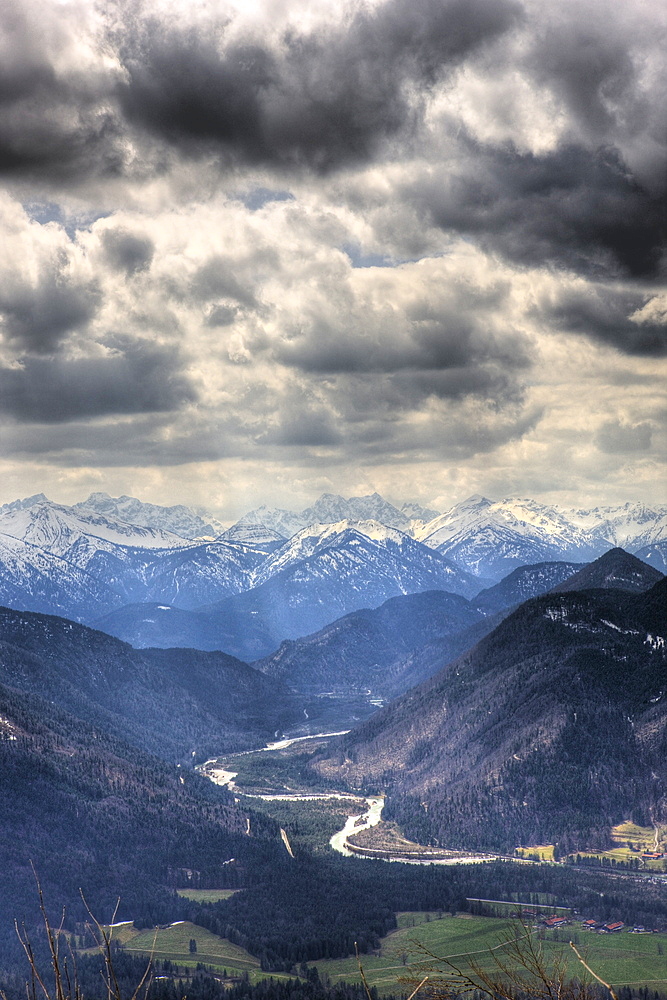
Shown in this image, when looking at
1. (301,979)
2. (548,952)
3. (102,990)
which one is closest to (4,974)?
(102,990)

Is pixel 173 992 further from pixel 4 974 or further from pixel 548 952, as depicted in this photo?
pixel 548 952

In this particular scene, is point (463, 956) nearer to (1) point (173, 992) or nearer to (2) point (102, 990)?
(1) point (173, 992)

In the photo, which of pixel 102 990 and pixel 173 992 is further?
pixel 102 990

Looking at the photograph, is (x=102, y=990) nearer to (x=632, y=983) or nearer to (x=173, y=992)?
(x=173, y=992)

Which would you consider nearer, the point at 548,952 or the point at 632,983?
the point at 632,983

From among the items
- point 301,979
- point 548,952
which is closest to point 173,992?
point 301,979

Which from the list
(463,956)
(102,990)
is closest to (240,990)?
(102,990)
